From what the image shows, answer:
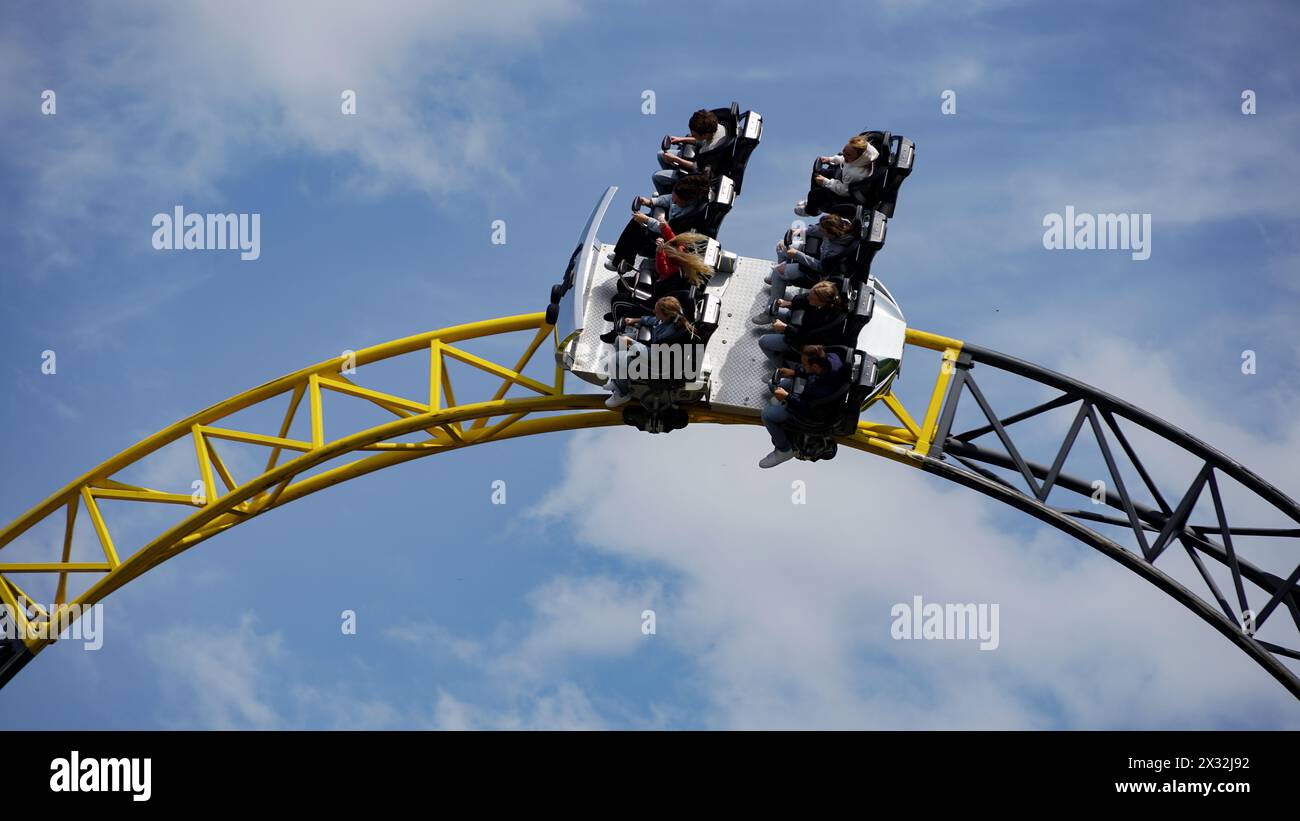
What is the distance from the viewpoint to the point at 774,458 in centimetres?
1748

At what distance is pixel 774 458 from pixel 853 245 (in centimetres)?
179

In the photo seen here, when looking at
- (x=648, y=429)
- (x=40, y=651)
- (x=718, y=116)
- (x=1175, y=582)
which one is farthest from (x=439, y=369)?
(x=1175, y=582)

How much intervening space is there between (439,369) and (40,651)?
4849 millimetres

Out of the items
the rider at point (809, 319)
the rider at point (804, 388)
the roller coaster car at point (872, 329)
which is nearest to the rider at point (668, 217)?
the rider at point (809, 319)

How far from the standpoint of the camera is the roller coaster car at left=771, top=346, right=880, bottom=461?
1691cm

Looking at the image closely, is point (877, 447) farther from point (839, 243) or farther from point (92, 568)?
point (92, 568)

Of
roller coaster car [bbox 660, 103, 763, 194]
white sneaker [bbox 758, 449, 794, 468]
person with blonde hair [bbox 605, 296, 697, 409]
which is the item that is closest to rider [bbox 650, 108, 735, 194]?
roller coaster car [bbox 660, 103, 763, 194]

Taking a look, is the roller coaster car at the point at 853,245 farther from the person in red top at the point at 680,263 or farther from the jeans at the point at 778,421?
the jeans at the point at 778,421

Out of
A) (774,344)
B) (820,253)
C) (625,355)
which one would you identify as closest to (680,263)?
(625,355)

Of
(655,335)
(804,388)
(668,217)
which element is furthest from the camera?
(668,217)

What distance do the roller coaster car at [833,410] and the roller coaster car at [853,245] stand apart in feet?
2.11

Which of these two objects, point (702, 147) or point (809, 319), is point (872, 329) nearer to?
point (809, 319)

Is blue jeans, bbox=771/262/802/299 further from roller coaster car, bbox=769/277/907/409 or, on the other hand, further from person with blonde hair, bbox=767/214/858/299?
roller coaster car, bbox=769/277/907/409

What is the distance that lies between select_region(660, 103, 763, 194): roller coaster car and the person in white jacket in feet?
1.91
